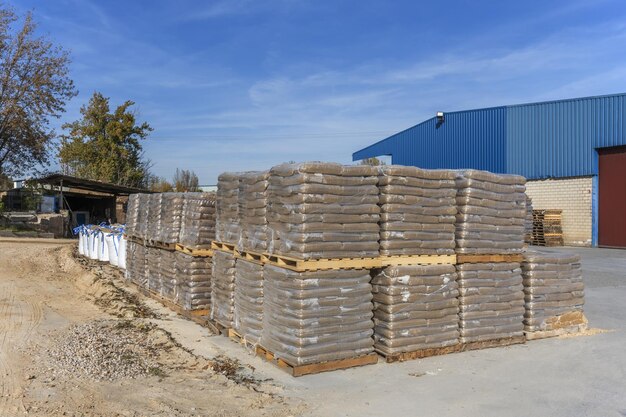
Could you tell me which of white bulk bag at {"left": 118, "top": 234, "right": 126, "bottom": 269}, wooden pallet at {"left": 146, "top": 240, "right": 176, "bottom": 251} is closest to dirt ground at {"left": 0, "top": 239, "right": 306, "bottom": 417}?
wooden pallet at {"left": 146, "top": 240, "right": 176, "bottom": 251}

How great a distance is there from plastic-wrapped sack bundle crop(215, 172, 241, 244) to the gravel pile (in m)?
1.86

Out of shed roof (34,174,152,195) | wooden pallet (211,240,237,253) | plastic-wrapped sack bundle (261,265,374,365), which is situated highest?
shed roof (34,174,152,195)

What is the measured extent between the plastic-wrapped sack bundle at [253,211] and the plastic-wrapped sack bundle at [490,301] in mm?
2667

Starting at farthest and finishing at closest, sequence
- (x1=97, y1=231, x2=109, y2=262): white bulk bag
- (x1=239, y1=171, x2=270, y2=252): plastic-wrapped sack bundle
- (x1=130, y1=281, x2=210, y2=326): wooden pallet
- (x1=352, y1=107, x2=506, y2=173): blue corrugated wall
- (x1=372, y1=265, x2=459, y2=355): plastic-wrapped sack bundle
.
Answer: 1. (x1=352, y1=107, x2=506, y2=173): blue corrugated wall
2. (x1=97, y1=231, x2=109, y2=262): white bulk bag
3. (x1=130, y1=281, x2=210, y2=326): wooden pallet
4. (x1=239, y1=171, x2=270, y2=252): plastic-wrapped sack bundle
5. (x1=372, y1=265, x2=459, y2=355): plastic-wrapped sack bundle

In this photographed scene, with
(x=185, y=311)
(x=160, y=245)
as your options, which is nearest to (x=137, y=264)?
(x=160, y=245)

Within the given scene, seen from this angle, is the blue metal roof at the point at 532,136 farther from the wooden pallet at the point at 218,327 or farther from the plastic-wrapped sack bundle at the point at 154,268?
the wooden pallet at the point at 218,327

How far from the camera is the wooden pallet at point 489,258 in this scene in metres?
6.96

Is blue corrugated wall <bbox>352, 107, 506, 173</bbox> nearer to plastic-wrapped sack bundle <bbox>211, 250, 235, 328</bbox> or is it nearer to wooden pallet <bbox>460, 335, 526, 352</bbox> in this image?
wooden pallet <bbox>460, 335, 526, 352</bbox>

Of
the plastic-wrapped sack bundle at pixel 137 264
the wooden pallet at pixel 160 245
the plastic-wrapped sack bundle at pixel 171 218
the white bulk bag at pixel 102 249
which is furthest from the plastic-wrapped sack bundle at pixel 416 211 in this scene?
the white bulk bag at pixel 102 249

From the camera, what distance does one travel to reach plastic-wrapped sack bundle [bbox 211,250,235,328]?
25.3ft

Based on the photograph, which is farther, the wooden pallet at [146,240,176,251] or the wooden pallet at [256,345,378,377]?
the wooden pallet at [146,240,176,251]

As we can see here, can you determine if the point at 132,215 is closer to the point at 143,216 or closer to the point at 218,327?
the point at 143,216

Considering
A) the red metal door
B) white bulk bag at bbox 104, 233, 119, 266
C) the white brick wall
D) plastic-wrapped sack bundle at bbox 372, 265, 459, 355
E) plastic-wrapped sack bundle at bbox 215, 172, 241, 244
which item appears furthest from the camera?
the white brick wall

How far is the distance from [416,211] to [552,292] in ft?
9.14
